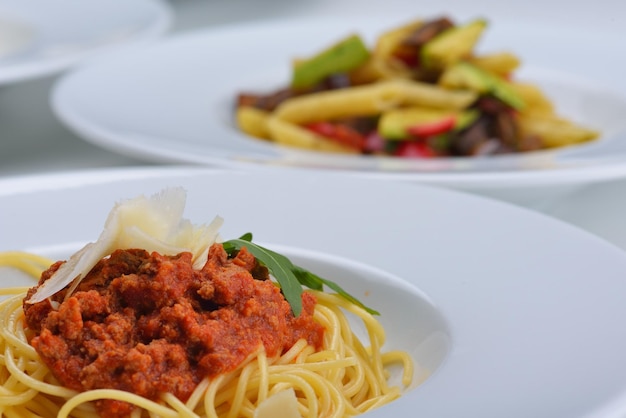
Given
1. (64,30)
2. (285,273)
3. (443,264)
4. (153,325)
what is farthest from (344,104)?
(153,325)

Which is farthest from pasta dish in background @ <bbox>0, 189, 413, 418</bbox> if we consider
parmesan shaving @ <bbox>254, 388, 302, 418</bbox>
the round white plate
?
the round white plate

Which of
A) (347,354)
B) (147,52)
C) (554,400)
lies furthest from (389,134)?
(554,400)

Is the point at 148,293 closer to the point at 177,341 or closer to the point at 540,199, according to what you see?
the point at 177,341

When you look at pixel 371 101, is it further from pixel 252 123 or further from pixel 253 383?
pixel 253 383

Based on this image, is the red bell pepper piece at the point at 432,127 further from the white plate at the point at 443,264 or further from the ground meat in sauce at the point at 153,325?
the ground meat in sauce at the point at 153,325

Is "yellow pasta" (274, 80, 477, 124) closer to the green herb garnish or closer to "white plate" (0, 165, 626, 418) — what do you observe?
"white plate" (0, 165, 626, 418)

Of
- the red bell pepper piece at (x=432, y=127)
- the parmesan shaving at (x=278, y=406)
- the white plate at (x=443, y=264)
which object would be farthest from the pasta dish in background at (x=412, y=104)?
the parmesan shaving at (x=278, y=406)

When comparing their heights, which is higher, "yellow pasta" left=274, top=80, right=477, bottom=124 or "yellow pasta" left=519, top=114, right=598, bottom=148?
"yellow pasta" left=274, top=80, right=477, bottom=124
